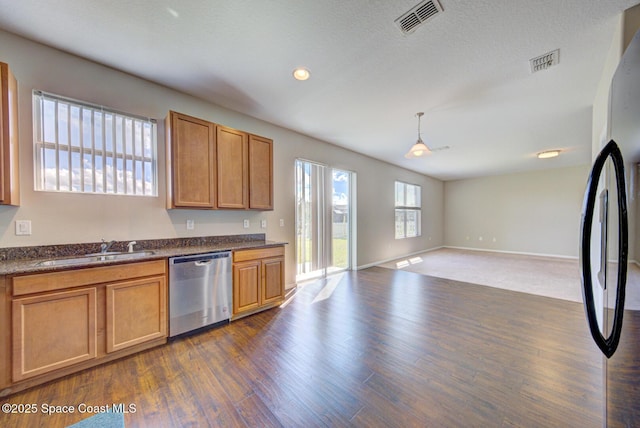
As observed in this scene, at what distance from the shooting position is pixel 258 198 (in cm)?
336

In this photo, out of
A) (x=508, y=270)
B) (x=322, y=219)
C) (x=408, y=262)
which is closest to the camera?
(x=322, y=219)

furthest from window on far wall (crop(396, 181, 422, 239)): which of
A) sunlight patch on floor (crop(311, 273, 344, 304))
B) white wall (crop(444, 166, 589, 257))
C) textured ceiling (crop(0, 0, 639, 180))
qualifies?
textured ceiling (crop(0, 0, 639, 180))

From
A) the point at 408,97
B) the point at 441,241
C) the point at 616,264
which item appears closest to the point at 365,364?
the point at 616,264

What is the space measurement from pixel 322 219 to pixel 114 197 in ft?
10.4

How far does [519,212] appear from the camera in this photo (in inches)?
304

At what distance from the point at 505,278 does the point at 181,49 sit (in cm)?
618

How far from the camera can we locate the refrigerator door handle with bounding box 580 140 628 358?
1.04m

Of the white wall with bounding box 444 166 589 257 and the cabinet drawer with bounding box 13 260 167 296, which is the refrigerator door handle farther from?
the white wall with bounding box 444 166 589 257

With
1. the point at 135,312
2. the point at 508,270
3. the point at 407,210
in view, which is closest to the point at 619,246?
the point at 135,312

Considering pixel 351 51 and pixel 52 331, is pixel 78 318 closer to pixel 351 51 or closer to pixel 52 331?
pixel 52 331

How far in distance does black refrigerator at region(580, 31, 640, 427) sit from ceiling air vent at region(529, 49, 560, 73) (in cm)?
137

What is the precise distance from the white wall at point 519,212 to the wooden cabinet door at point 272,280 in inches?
319

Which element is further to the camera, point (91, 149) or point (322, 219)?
point (322, 219)

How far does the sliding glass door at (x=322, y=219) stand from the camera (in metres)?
4.33
